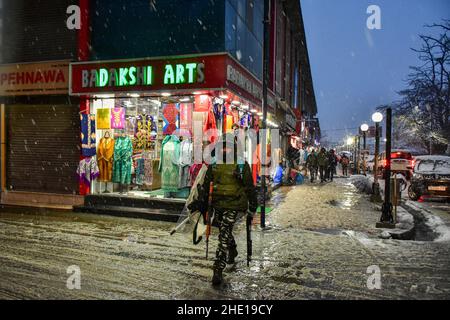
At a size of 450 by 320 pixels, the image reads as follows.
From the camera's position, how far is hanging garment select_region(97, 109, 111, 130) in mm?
12148

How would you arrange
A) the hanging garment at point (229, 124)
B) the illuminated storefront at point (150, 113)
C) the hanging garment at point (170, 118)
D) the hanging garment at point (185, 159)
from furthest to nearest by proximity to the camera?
the hanging garment at point (229, 124) → the hanging garment at point (170, 118) → the hanging garment at point (185, 159) → the illuminated storefront at point (150, 113)

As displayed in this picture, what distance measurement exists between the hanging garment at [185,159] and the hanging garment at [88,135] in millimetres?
2840

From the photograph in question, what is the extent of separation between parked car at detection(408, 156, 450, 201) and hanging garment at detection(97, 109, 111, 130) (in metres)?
12.6

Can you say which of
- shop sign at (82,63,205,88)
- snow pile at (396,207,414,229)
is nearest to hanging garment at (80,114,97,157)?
shop sign at (82,63,205,88)

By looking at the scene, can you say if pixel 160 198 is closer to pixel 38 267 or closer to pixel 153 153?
pixel 153 153

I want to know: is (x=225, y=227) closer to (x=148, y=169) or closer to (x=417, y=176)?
(x=148, y=169)

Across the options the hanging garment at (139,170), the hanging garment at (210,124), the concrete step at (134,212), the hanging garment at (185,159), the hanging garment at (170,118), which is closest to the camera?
the concrete step at (134,212)

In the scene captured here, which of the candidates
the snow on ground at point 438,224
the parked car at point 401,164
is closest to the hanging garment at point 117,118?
the parked car at point 401,164

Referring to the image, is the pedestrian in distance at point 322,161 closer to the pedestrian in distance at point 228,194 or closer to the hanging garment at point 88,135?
the hanging garment at point 88,135

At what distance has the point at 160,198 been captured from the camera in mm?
11312

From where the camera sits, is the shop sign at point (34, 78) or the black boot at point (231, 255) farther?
the shop sign at point (34, 78)

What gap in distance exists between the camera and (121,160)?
12.3 metres

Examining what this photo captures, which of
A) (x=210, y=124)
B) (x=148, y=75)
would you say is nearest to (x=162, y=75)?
(x=148, y=75)

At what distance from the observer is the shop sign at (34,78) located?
12.3 metres
